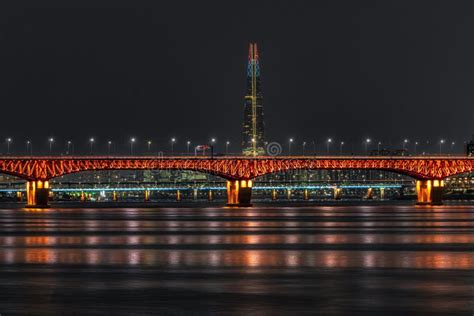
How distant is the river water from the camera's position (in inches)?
1746

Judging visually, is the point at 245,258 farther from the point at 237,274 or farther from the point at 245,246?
the point at 245,246

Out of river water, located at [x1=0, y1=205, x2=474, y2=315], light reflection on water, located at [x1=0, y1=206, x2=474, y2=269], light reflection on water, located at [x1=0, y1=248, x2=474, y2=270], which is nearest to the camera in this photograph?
river water, located at [x1=0, y1=205, x2=474, y2=315]

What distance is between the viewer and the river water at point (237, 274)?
145 ft

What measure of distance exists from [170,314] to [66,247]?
36.9 metres

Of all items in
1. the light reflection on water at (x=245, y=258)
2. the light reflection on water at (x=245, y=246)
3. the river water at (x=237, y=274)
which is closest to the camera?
the river water at (x=237, y=274)

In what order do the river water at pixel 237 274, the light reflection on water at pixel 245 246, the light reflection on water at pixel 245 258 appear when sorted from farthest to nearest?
1. the light reflection on water at pixel 245 246
2. the light reflection on water at pixel 245 258
3. the river water at pixel 237 274

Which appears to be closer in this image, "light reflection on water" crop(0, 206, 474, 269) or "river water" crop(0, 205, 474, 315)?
"river water" crop(0, 205, 474, 315)

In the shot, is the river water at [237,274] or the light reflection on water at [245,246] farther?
the light reflection on water at [245,246]

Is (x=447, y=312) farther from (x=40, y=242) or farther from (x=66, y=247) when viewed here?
(x=40, y=242)

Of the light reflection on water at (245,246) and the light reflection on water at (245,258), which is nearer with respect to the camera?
the light reflection on water at (245,258)

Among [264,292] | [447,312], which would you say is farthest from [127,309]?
[447,312]

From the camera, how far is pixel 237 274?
5631 centimetres

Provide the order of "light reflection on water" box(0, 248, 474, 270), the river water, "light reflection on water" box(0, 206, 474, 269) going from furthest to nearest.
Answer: "light reflection on water" box(0, 206, 474, 269) < "light reflection on water" box(0, 248, 474, 270) < the river water

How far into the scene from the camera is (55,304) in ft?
147
